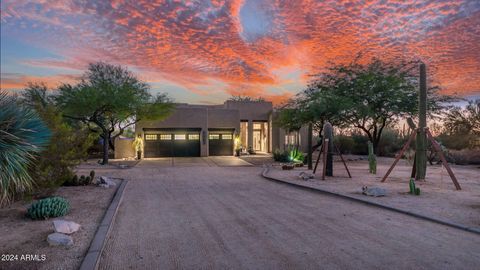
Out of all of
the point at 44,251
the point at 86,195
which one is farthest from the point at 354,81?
the point at 44,251

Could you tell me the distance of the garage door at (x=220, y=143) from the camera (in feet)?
108

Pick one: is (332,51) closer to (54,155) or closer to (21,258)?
(54,155)

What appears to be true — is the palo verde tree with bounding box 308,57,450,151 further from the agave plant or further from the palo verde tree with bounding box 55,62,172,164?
the agave plant

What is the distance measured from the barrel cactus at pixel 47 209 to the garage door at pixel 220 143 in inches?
1003

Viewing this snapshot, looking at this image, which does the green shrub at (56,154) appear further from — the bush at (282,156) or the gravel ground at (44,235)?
the bush at (282,156)

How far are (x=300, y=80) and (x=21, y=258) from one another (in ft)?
88.6

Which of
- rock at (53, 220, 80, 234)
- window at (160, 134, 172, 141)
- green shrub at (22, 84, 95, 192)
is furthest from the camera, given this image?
window at (160, 134, 172, 141)

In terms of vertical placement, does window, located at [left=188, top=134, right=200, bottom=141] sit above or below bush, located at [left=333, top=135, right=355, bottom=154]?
above

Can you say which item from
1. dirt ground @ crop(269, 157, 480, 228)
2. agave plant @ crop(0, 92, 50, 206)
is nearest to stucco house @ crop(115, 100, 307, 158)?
dirt ground @ crop(269, 157, 480, 228)

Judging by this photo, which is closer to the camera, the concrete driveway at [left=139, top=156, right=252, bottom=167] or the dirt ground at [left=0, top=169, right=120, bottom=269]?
the dirt ground at [left=0, top=169, right=120, bottom=269]

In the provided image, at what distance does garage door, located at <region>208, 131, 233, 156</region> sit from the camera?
3278 centimetres

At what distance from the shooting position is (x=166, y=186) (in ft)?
42.4

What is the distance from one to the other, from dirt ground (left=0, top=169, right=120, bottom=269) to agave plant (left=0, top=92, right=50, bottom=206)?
682mm

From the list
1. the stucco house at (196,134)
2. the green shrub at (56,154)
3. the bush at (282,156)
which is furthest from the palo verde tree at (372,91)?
the green shrub at (56,154)
